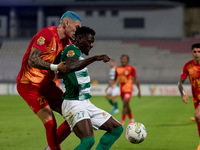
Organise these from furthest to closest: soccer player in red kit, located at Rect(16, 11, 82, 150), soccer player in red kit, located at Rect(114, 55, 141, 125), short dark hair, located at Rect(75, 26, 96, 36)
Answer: soccer player in red kit, located at Rect(114, 55, 141, 125)
soccer player in red kit, located at Rect(16, 11, 82, 150)
short dark hair, located at Rect(75, 26, 96, 36)

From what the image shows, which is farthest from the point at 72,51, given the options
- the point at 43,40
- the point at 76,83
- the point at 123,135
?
the point at 123,135

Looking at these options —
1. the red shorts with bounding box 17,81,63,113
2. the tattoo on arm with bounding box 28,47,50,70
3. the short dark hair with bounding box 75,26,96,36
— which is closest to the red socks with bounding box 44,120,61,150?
the red shorts with bounding box 17,81,63,113

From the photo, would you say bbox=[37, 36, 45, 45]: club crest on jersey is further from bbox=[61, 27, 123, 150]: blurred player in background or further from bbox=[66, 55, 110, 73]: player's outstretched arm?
bbox=[66, 55, 110, 73]: player's outstretched arm

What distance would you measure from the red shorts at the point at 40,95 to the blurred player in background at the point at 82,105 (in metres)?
0.62

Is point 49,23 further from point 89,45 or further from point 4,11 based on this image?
point 89,45

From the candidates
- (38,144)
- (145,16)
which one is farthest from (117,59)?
(38,144)

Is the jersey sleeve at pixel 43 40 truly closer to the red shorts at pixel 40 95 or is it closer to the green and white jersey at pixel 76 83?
the green and white jersey at pixel 76 83

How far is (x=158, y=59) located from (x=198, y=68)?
2427 cm

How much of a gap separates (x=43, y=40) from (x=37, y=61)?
0.38 m

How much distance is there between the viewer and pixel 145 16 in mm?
34781

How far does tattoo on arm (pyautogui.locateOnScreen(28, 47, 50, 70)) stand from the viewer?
4.11 meters

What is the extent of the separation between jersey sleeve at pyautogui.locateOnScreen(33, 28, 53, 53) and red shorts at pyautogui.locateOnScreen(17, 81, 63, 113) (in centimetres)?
68

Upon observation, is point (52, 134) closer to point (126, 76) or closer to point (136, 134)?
Answer: point (136, 134)

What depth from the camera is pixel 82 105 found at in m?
4.10
